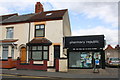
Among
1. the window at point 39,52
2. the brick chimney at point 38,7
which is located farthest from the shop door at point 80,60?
the brick chimney at point 38,7

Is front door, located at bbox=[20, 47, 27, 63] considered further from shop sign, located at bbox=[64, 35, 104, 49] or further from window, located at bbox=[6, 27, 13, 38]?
shop sign, located at bbox=[64, 35, 104, 49]

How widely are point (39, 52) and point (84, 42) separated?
588 centimetres

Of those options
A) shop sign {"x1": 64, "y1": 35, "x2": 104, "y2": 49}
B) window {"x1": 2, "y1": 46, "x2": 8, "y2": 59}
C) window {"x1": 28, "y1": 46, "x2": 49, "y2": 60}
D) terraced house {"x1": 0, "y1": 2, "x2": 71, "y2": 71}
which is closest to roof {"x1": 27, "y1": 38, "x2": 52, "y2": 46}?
terraced house {"x1": 0, "y1": 2, "x2": 71, "y2": 71}

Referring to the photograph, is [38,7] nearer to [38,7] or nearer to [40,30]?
[38,7]

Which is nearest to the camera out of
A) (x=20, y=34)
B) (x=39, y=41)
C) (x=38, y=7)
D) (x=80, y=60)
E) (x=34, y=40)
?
(x=80, y=60)

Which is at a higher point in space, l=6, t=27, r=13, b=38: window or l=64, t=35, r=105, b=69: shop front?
l=6, t=27, r=13, b=38: window

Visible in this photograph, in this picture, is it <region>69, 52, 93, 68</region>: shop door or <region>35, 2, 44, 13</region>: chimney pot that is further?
<region>35, 2, 44, 13</region>: chimney pot

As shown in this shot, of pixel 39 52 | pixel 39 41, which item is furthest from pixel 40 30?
pixel 39 52

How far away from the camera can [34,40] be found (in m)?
17.4

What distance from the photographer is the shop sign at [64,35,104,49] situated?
1553 centimetres

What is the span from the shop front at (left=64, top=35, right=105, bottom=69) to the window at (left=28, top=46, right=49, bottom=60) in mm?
2707

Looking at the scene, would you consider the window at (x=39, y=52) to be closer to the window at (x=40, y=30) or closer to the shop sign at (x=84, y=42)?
the window at (x=40, y=30)

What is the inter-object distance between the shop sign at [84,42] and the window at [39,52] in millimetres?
2707

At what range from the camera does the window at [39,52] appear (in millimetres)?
16969
